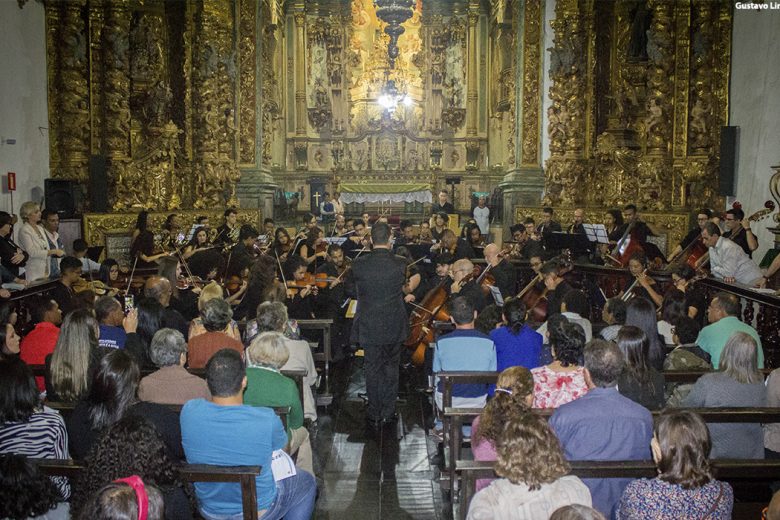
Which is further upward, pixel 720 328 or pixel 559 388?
pixel 720 328

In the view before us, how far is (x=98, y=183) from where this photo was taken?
15.5 metres

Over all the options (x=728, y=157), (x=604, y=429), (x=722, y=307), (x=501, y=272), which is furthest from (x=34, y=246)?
(x=728, y=157)

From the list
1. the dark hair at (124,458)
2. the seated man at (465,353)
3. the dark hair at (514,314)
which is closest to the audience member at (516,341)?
the dark hair at (514,314)

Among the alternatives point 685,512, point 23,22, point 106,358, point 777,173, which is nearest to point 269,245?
point 23,22

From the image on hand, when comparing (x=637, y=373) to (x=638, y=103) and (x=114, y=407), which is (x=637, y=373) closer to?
(x=114, y=407)

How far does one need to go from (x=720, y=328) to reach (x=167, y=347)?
4.17 m

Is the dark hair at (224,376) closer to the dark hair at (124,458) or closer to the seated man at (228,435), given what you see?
the seated man at (228,435)

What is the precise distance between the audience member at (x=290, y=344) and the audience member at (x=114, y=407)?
1885 mm

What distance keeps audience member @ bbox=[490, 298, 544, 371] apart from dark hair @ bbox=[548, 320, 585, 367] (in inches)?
49.1

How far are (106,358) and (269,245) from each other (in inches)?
357

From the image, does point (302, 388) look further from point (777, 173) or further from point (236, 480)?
point (777, 173)

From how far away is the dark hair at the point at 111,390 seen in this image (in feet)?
13.7

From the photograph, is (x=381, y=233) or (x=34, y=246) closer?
(x=381, y=233)

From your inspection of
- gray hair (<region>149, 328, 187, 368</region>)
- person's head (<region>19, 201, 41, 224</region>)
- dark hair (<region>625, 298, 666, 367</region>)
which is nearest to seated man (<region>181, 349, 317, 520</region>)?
gray hair (<region>149, 328, 187, 368</region>)
